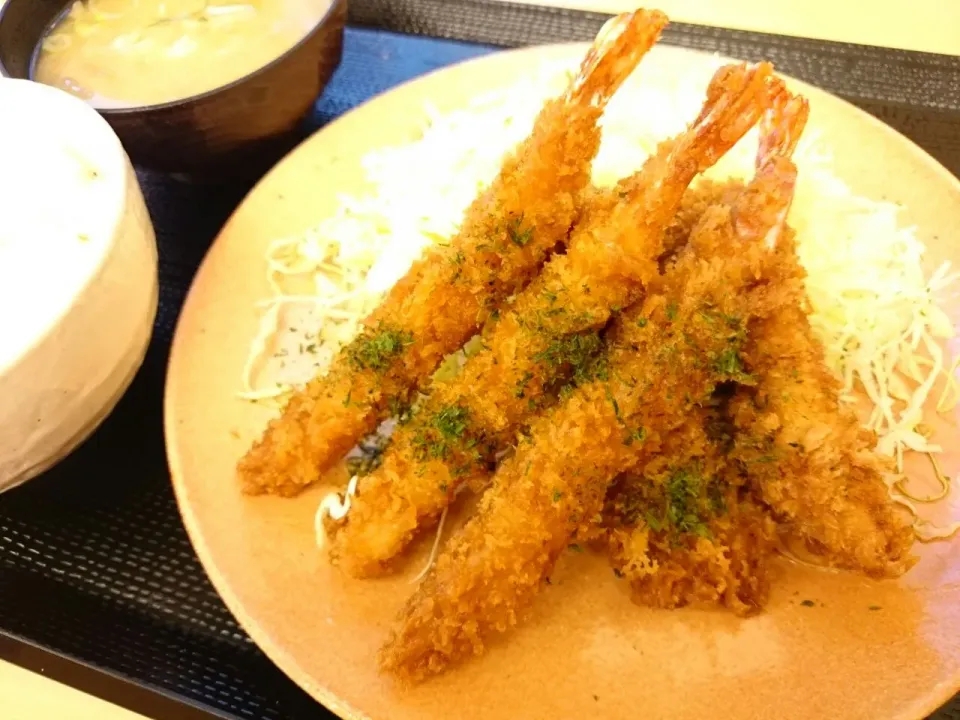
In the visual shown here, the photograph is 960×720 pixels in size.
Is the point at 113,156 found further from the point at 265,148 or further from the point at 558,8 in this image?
the point at 558,8

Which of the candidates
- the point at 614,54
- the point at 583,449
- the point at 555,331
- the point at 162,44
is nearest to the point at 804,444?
the point at 583,449

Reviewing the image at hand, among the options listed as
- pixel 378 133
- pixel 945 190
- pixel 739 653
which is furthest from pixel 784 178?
pixel 378 133

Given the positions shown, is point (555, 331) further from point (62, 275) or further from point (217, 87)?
point (217, 87)

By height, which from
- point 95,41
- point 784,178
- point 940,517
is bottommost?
point 940,517

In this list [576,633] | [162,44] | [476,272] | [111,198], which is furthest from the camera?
[162,44]

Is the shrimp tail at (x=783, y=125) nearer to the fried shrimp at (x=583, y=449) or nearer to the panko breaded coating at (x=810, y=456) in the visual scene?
the fried shrimp at (x=583, y=449)

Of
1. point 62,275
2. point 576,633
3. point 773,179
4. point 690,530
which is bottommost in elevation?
point 576,633

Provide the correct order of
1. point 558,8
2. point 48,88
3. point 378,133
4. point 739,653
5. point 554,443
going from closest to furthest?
point 739,653 → point 554,443 → point 48,88 → point 378,133 → point 558,8
